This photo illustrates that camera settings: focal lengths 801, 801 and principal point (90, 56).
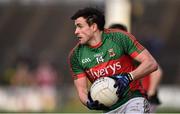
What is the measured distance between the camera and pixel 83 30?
9750 mm

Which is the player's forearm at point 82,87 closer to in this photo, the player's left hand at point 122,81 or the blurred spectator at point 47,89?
the player's left hand at point 122,81

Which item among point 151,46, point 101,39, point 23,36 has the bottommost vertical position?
point 23,36

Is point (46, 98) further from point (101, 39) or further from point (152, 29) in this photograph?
point (152, 29)

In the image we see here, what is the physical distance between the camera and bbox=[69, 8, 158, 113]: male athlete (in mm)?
9602

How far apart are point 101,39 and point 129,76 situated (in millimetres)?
711

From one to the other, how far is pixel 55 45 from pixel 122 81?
39.8 meters

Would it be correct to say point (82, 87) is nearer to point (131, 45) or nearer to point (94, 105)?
point (94, 105)

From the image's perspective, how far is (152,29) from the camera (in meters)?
50.0

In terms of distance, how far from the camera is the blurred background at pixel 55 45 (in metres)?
25.5

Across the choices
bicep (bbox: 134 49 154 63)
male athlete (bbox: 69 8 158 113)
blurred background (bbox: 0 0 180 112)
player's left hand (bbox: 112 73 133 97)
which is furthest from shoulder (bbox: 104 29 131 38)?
blurred background (bbox: 0 0 180 112)

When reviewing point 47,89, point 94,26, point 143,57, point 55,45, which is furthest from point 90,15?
point 55,45

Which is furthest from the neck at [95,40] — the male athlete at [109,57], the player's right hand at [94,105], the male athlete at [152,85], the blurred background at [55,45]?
the blurred background at [55,45]

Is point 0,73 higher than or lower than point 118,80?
lower

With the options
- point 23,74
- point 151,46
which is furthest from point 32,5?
point 151,46
